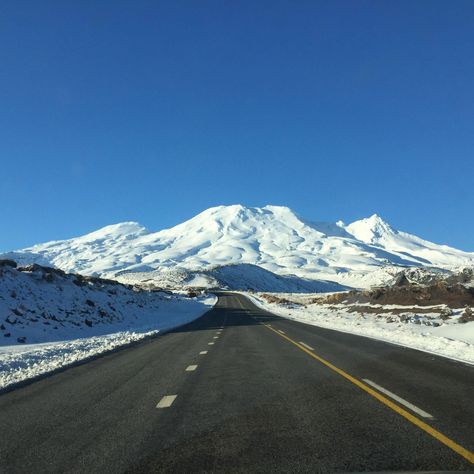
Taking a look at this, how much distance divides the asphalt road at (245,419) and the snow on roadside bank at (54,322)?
3278mm

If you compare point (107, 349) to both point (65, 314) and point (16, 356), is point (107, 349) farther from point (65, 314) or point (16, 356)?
point (65, 314)

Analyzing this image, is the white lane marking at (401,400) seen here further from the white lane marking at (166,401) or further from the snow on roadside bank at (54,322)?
the snow on roadside bank at (54,322)

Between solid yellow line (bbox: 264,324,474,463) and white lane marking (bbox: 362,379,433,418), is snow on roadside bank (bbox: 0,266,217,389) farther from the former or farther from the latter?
white lane marking (bbox: 362,379,433,418)

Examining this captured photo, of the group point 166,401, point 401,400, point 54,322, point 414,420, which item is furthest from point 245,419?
point 54,322

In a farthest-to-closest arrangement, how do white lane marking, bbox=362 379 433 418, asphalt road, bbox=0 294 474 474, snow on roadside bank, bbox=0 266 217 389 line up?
snow on roadside bank, bbox=0 266 217 389 → white lane marking, bbox=362 379 433 418 → asphalt road, bbox=0 294 474 474

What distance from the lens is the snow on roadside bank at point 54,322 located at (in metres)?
16.0

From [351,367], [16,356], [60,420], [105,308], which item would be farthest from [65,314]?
[60,420]

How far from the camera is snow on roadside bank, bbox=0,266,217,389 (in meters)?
16.0

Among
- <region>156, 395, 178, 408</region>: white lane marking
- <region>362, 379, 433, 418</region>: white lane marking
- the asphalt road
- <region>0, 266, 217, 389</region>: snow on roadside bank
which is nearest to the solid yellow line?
the asphalt road

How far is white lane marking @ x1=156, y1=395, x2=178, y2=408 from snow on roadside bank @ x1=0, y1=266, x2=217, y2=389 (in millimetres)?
4206

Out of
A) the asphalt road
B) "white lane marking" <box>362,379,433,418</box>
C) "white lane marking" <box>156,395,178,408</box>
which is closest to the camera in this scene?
the asphalt road

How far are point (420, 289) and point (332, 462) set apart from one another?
173ft

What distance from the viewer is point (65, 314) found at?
3123 centimetres

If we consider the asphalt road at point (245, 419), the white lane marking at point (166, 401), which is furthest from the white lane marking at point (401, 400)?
the white lane marking at point (166, 401)
